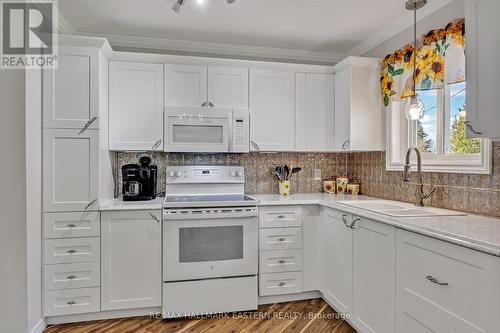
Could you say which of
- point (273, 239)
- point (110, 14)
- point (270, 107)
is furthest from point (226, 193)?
point (110, 14)

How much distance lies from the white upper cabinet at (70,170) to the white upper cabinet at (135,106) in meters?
0.33

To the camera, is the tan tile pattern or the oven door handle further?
the oven door handle

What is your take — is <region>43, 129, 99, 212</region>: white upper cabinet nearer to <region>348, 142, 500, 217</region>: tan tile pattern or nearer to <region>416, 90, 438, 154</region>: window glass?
<region>348, 142, 500, 217</region>: tan tile pattern

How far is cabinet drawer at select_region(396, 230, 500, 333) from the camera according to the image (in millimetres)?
1283

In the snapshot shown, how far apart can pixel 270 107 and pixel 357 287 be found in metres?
1.77

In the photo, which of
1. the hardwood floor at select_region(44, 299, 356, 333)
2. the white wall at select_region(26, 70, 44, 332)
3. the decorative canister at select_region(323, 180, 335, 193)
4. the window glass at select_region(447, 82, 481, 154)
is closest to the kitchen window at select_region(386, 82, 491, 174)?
the window glass at select_region(447, 82, 481, 154)

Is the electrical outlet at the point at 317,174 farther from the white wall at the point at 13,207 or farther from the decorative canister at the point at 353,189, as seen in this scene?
the white wall at the point at 13,207

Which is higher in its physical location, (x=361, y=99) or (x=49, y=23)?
(x=49, y=23)

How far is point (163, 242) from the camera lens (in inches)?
98.6

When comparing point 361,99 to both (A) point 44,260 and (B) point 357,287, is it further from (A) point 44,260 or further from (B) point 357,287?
(A) point 44,260

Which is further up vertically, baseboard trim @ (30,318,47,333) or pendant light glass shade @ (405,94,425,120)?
pendant light glass shade @ (405,94,425,120)

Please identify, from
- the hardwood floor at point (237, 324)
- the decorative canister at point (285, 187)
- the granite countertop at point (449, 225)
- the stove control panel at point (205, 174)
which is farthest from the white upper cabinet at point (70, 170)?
the decorative canister at point (285, 187)

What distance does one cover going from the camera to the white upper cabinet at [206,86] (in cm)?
285

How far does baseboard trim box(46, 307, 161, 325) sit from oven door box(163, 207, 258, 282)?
33cm
